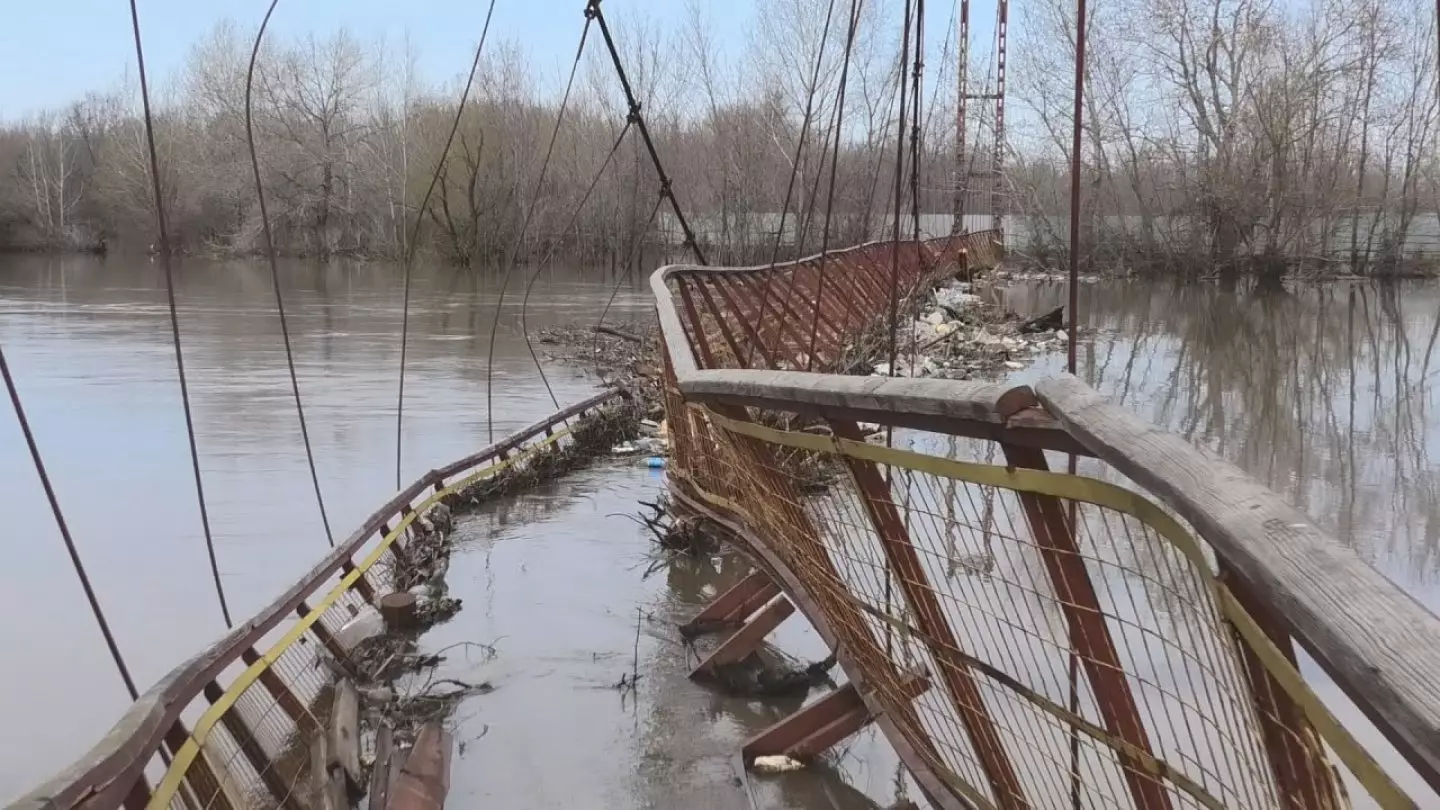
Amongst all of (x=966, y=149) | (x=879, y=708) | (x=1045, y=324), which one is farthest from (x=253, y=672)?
(x=966, y=149)

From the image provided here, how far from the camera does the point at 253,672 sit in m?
3.01

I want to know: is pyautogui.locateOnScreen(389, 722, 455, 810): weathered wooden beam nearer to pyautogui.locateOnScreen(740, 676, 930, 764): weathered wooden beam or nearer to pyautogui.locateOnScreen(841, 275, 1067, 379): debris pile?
pyautogui.locateOnScreen(740, 676, 930, 764): weathered wooden beam

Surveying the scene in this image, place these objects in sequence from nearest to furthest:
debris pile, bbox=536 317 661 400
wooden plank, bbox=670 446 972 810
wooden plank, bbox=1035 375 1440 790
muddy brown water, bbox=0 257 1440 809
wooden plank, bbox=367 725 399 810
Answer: wooden plank, bbox=1035 375 1440 790 < wooden plank, bbox=670 446 972 810 < wooden plank, bbox=367 725 399 810 < muddy brown water, bbox=0 257 1440 809 < debris pile, bbox=536 317 661 400

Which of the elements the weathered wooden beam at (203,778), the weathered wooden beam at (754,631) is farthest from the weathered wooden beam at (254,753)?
the weathered wooden beam at (754,631)

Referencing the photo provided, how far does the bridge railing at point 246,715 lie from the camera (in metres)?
2.00

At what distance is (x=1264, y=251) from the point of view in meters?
31.9

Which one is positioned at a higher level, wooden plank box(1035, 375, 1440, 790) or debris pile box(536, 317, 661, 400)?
wooden plank box(1035, 375, 1440, 790)

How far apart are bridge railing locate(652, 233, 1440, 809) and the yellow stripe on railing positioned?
1.34m

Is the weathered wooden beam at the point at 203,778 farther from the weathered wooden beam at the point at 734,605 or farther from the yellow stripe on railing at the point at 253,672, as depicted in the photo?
the weathered wooden beam at the point at 734,605

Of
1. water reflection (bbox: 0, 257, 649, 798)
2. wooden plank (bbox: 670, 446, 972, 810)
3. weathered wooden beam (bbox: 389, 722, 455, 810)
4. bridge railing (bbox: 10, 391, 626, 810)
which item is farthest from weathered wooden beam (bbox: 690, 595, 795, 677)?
water reflection (bbox: 0, 257, 649, 798)

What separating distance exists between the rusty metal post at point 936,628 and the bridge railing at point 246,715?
1.40 metres

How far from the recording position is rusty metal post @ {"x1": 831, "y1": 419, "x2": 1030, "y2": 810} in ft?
7.07

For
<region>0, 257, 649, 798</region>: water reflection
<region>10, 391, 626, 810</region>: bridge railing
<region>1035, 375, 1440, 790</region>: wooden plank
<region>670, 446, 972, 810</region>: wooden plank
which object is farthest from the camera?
<region>0, 257, 649, 798</region>: water reflection

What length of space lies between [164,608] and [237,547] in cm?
89
